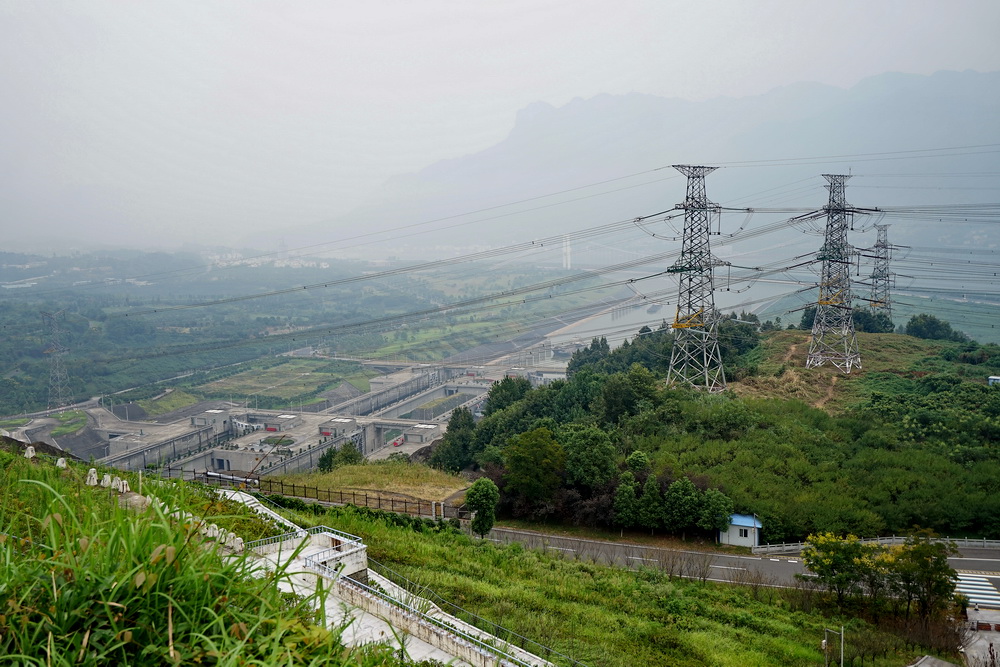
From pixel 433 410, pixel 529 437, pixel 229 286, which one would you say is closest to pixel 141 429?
pixel 433 410

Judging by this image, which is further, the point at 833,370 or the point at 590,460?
the point at 833,370

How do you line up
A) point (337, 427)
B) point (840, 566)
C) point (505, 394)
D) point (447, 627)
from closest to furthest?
point (447, 627)
point (840, 566)
point (505, 394)
point (337, 427)

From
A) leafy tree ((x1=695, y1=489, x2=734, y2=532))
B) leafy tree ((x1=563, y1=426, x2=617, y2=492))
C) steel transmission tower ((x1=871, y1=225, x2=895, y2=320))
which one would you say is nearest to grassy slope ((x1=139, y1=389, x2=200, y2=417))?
leafy tree ((x1=563, y1=426, x2=617, y2=492))

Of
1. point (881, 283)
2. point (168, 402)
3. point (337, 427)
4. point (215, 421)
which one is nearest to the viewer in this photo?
point (881, 283)

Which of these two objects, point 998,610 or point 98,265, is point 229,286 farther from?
A: point 998,610

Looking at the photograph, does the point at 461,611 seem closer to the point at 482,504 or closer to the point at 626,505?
the point at 482,504

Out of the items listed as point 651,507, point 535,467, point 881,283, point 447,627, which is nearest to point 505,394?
point 535,467

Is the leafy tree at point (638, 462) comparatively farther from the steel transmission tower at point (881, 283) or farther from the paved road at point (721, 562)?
the steel transmission tower at point (881, 283)
